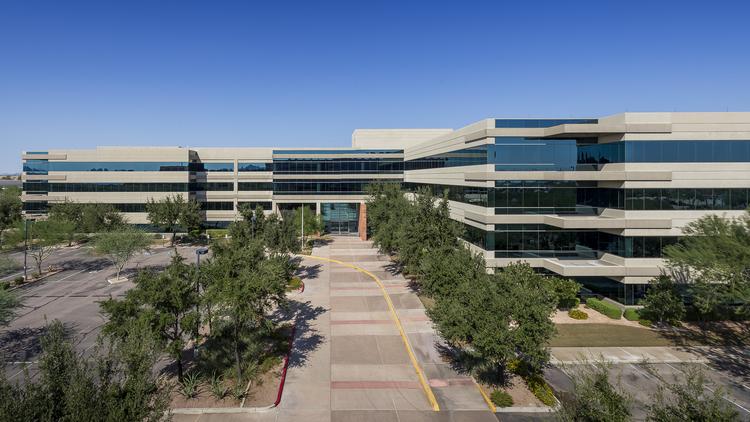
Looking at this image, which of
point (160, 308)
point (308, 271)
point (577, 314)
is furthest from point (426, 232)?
point (160, 308)

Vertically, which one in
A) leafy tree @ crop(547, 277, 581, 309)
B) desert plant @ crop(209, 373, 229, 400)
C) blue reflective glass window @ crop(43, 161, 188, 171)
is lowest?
desert plant @ crop(209, 373, 229, 400)

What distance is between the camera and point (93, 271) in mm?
48062

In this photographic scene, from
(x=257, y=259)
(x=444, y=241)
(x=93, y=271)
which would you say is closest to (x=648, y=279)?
(x=444, y=241)

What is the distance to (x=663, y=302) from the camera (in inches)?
1180

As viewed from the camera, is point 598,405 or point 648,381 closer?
point 598,405

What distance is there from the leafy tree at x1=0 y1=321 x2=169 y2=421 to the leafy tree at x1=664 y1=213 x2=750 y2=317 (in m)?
30.8

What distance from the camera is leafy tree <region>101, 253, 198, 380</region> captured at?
1880 cm

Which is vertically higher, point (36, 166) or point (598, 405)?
point (36, 166)

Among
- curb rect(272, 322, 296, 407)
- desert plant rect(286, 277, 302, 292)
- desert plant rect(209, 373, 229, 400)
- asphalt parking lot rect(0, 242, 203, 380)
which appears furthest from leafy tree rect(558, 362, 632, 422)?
desert plant rect(286, 277, 302, 292)

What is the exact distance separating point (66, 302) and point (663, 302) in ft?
161

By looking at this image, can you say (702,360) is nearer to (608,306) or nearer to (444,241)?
(608,306)

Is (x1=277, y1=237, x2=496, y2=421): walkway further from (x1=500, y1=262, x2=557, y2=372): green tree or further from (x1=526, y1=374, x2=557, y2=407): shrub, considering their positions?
(x1=500, y1=262, x2=557, y2=372): green tree

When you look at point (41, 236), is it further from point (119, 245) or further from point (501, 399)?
point (501, 399)

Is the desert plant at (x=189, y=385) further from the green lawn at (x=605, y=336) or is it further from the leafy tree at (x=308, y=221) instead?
the leafy tree at (x=308, y=221)
